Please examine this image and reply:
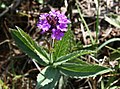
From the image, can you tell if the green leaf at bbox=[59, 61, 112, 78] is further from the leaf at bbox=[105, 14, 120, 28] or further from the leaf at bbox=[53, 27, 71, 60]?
the leaf at bbox=[105, 14, 120, 28]

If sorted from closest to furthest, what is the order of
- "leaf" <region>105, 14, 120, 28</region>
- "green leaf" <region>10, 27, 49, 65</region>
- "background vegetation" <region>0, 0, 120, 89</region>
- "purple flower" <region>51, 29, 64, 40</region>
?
"purple flower" <region>51, 29, 64, 40</region>
"green leaf" <region>10, 27, 49, 65</region>
"background vegetation" <region>0, 0, 120, 89</region>
"leaf" <region>105, 14, 120, 28</region>

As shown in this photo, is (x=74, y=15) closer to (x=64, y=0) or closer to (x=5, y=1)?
(x=64, y=0)

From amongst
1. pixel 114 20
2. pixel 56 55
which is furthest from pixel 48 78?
pixel 114 20

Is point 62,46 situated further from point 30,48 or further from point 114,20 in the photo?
point 114,20

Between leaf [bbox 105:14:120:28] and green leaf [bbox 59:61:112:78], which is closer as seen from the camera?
green leaf [bbox 59:61:112:78]

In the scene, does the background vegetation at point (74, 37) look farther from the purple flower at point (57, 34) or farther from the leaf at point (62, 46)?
the purple flower at point (57, 34)

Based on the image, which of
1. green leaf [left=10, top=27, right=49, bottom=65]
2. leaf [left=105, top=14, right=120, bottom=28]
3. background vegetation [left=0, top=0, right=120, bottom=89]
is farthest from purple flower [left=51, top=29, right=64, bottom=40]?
leaf [left=105, top=14, right=120, bottom=28]

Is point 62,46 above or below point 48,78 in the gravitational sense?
above

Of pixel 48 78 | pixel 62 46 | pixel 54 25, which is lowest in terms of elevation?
pixel 48 78
